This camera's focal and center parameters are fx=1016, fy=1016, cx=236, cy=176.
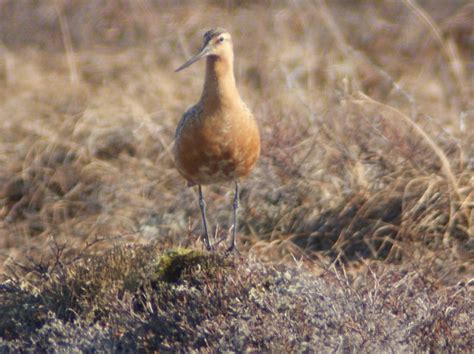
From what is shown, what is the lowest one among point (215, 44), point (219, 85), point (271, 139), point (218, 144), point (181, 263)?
point (271, 139)

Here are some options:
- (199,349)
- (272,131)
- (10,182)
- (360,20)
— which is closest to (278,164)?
(272,131)

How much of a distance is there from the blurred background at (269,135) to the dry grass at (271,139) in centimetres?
2

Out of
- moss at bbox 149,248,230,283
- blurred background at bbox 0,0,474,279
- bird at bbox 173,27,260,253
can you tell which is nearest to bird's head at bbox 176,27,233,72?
bird at bbox 173,27,260,253

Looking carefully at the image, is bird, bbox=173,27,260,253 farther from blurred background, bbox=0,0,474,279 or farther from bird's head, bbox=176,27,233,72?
blurred background, bbox=0,0,474,279

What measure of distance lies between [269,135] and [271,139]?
0.31 ft

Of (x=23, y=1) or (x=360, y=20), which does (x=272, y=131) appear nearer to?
(x=360, y=20)

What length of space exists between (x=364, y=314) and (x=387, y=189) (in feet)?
10.5

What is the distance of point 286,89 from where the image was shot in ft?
33.8

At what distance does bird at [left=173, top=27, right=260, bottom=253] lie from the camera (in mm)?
6074

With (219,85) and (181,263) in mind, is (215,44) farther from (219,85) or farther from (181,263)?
(181,263)

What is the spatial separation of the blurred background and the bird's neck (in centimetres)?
78

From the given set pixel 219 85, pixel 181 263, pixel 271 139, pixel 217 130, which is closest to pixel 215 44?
pixel 219 85

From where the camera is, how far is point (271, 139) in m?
8.73

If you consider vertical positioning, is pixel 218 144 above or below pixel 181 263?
above
